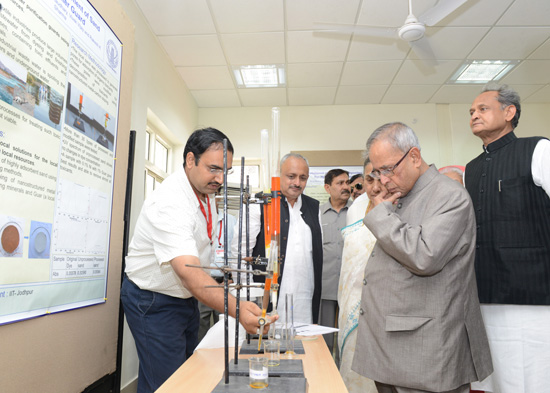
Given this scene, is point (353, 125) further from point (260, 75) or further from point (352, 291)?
point (352, 291)

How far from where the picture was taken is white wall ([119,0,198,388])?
3.01 meters

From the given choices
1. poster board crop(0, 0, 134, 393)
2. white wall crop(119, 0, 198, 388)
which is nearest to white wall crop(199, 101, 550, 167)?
white wall crop(119, 0, 198, 388)

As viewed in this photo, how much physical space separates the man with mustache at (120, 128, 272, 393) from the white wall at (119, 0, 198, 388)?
152 cm

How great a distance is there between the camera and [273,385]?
860mm

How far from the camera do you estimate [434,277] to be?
120cm

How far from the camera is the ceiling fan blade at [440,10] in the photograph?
2543 mm

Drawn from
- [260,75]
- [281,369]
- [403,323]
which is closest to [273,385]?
[281,369]

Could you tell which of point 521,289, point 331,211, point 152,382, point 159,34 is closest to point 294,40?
point 159,34

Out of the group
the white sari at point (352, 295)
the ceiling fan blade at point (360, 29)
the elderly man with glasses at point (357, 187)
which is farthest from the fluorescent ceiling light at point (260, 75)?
the white sari at point (352, 295)

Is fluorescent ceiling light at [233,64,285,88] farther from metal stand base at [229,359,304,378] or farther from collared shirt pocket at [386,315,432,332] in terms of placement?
metal stand base at [229,359,304,378]

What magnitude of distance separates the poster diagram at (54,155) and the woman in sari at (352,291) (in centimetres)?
121

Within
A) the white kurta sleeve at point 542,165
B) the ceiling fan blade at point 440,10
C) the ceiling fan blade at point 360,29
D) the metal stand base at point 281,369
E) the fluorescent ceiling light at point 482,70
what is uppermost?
the fluorescent ceiling light at point 482,70

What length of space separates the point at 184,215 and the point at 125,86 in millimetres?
1362

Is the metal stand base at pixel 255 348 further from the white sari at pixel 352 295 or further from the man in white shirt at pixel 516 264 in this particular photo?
the man in white shirt at pixel 516 264
